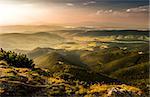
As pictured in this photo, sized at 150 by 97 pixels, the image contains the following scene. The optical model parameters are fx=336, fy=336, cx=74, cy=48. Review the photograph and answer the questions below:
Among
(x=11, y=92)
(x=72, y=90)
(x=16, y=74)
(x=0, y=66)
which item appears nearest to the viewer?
(x=11, y=92)

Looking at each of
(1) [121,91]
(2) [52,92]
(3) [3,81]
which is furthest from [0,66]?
(1) [121,91]

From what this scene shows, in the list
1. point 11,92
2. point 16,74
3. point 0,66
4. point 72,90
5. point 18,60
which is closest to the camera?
point 11,92

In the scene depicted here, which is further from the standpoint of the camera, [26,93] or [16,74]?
[16,74]

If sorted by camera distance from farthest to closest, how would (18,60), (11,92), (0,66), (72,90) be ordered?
(18,60) → (0,66) → (72,90) → (11,92)

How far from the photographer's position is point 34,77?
46.9 m

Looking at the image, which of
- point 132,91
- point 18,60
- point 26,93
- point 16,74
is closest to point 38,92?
point 26,93

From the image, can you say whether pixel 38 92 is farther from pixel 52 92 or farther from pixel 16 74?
pixel 16 74

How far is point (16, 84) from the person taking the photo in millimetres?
41188

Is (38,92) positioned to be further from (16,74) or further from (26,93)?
(16,74)

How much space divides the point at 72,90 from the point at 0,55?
23916 mm

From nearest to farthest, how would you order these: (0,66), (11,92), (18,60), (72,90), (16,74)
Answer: (11,92), (72,90), (16,74), (0,66), (18,60)

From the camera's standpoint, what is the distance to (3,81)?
136ft

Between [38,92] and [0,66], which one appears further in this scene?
[0,66]

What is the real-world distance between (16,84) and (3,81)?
1662mm
